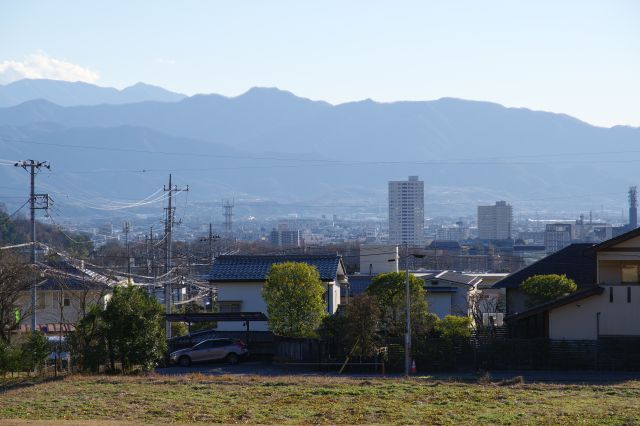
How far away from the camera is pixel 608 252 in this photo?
29.3 meters

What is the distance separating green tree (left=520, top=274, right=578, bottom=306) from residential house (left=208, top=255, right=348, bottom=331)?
7.70 metres

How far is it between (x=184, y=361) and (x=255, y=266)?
770cm

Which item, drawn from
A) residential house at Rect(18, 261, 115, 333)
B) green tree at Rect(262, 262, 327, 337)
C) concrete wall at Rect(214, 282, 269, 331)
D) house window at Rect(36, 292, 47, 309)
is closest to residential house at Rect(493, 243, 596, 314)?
green tree at Rect(262, 262, 327, 337)

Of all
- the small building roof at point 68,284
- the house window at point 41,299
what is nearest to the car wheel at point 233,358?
the small building roof at point 68,284

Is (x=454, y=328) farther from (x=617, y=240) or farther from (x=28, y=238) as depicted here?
(x=28, y=238)

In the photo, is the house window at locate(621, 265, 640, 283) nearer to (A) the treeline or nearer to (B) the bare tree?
(B) the bare tree

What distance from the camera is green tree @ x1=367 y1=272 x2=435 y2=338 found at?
30102mm

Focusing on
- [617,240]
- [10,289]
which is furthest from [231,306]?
[617,240]

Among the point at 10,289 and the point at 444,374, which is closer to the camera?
the point at 444,374

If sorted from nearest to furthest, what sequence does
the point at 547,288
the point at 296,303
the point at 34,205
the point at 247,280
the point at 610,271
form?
the point at 610,271, the point at 296,303, the point at 547,288, the point at 34,205, the point at 247,280

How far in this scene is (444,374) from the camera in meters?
27.9

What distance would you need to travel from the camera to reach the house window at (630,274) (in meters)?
29.3

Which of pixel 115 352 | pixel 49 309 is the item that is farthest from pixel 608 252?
pixel 49 309

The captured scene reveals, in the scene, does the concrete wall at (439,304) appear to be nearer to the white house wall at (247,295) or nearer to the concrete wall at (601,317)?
the white house wall at (247,295)
